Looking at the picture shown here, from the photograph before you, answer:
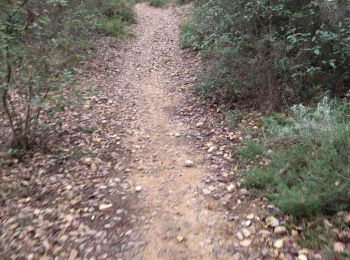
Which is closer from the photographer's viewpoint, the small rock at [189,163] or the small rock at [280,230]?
the small rock at [280,230]

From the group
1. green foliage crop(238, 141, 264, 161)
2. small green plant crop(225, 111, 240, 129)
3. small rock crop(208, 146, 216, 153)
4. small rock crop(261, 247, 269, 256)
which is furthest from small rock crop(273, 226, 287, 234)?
small green plant crop(225, 111, 240, 129)

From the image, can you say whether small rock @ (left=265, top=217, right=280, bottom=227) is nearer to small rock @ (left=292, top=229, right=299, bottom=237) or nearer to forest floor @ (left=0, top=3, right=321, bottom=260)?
forest floor @ (left=0, top=3, right=321, bottom=260)

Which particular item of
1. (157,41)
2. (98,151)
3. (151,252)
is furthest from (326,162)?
(157,41)

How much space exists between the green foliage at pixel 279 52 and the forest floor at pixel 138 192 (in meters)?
0.68

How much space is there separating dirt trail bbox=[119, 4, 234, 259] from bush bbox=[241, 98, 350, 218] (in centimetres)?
80

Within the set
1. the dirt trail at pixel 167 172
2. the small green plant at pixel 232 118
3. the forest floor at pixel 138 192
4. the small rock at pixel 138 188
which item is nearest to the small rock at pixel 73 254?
the forest floor at pixel 138 192

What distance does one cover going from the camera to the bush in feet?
12.2

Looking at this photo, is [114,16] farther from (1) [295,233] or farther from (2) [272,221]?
(1) [295,233]

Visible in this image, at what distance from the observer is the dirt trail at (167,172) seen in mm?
3771

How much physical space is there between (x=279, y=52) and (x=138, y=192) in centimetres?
352

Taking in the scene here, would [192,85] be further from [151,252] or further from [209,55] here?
[151,252]

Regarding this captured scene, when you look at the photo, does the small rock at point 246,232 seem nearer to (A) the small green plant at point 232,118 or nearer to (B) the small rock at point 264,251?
(B) the small rock at point 264,251

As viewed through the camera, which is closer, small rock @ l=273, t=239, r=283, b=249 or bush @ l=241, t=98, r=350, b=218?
small rock @ l=273, t=239, r=283, b=249

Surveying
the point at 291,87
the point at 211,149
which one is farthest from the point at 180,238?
the point at 291,87
